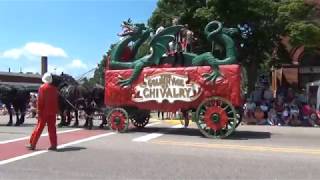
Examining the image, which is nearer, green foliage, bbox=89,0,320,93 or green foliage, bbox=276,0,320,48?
green foliage, bbox=276,0,320,48

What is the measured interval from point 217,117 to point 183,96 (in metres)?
1.33

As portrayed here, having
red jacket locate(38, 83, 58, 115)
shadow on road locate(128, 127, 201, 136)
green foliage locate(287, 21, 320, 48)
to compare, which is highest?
green foliage locate(287, 21, 320, 48)

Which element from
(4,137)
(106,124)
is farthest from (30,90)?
(4,137)

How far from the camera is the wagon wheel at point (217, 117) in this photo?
55.0 ft

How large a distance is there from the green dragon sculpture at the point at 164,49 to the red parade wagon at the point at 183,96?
0.58 ft

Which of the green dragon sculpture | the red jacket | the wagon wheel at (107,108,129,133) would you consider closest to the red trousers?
the red jacket

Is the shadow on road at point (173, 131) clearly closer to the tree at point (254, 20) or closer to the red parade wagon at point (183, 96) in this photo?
the red parade wagon at point (183, 96)

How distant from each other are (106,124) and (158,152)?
7.95 m

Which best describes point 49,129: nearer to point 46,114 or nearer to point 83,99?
point 46,114

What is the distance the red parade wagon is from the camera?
660 inches

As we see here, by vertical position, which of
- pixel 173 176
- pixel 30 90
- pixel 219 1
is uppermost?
pixel 219 1

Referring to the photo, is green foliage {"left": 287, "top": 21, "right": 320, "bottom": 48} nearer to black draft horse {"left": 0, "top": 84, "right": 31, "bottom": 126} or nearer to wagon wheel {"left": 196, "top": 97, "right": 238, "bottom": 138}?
wagon wheel {"left": 196, "top": 97, "right": 238, "bottom": 138}

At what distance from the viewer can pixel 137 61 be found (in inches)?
728

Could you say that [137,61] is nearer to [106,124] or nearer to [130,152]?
[106,124]
